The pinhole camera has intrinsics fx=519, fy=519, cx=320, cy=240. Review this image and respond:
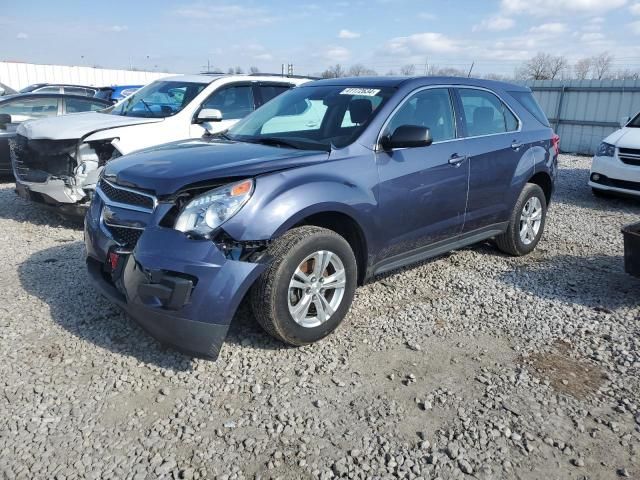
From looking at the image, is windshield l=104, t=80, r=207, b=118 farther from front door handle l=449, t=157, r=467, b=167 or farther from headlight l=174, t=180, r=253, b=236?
headlight l=174, t=180, r=253, b=236

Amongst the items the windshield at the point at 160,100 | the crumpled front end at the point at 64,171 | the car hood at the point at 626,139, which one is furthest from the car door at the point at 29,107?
the car hood at the point at 626,139

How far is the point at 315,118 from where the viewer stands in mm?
4281

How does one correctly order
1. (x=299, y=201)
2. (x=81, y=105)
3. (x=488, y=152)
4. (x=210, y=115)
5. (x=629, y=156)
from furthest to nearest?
(x=81, y=105) → (x=629, y=156) → (x=210, y=115) → (x=488, y=152) → (x=299, y=201)

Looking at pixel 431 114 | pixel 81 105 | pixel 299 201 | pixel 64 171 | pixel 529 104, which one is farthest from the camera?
pixel 81 105

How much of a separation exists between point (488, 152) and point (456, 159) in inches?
21.4

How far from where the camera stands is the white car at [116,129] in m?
5.91

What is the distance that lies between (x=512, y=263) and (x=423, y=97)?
6.95 feet

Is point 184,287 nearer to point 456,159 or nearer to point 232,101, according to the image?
point 456,159

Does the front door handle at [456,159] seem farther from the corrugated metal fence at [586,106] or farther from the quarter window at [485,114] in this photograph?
the corrugated metal fence at [586,106]

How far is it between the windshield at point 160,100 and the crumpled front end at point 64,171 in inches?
35.5

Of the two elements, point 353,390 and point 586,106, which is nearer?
point 353,390

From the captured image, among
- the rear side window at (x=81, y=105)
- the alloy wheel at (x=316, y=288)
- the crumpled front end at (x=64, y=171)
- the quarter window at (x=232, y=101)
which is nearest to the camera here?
the alloy wheel at (x=316, y=288)

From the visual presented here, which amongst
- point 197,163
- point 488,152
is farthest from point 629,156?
point 197,163

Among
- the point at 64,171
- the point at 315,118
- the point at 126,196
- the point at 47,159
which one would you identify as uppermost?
the point at 315,118
